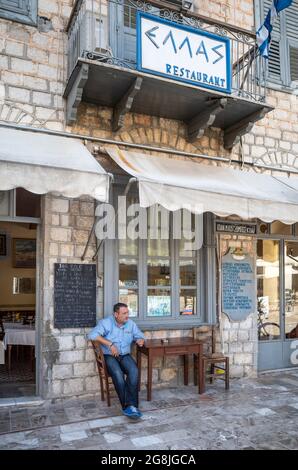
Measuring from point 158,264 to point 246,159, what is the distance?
2483mm

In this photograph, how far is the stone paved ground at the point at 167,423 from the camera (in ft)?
13.5

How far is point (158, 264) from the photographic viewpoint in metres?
6.41

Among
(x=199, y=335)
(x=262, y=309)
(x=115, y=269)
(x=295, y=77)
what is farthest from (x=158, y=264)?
(x=295, y=77)

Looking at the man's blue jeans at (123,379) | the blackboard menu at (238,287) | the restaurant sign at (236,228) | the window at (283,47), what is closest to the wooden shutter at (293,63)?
the window at (283,47)

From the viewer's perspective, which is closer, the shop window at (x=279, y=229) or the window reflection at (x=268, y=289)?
the window reflection at (x=268, y=289)

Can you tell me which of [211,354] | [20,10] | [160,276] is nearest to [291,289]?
[211,354]

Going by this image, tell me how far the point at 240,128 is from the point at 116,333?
12.4 feet

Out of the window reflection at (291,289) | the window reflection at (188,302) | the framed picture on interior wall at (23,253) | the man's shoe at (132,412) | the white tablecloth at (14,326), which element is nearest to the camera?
the man's shoe at (132,412)

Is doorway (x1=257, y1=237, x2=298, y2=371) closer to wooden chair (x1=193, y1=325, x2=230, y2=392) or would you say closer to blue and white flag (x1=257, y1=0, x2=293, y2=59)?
wooden chair (x1=193, y1=325, x2=230, y2=392)

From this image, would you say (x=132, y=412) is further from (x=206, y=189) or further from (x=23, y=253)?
(x=23, y=253)

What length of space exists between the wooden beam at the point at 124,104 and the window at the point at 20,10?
1579mm

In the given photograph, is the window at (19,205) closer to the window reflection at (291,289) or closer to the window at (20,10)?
the window at (20,10)

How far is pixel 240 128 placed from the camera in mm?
6652

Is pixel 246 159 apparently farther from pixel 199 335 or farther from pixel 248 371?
pixel 248 371
